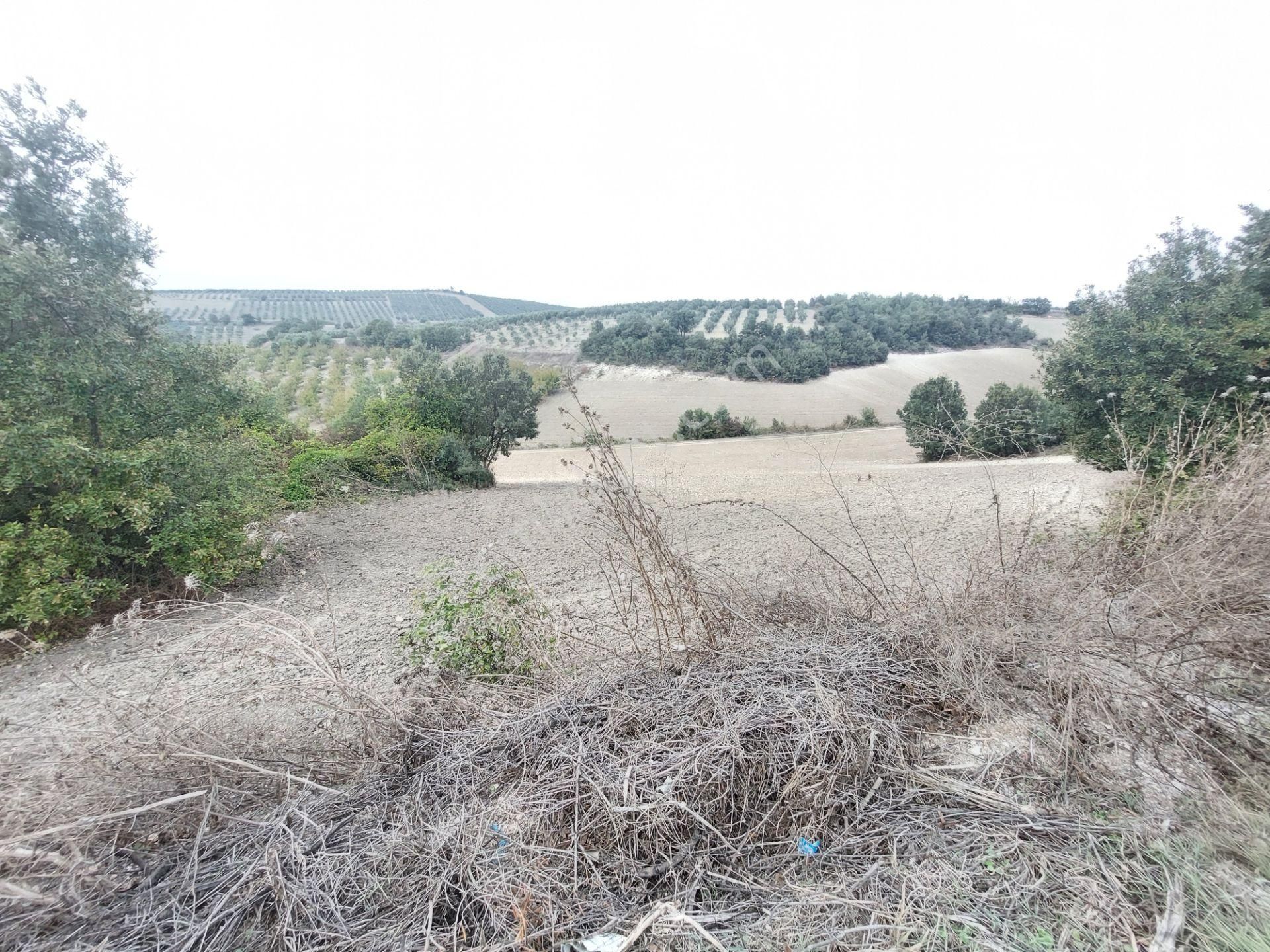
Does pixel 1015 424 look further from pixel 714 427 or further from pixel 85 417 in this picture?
pixel 714 427

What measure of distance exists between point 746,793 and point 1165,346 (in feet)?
28.9

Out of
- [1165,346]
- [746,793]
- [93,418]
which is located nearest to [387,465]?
[93,418]

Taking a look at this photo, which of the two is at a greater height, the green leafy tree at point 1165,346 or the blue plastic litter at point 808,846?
the green leafy tree at point 1165,346

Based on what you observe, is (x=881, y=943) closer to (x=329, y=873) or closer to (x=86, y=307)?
(x=329, y=873)

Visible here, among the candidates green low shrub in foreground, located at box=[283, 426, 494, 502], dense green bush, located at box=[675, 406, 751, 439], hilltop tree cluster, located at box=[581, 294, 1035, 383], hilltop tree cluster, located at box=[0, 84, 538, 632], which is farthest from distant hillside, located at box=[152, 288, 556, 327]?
hilltop tree cluster, located at box=[0, 84, 538, 632]

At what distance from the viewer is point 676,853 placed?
1949mm

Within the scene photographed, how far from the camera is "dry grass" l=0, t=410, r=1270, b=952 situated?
166cm

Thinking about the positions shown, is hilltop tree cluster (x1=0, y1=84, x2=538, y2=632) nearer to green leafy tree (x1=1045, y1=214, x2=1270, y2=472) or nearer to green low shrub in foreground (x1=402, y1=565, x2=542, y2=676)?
green low shrub in foreground (x1=402, y1=565, x2=542, y2=676)

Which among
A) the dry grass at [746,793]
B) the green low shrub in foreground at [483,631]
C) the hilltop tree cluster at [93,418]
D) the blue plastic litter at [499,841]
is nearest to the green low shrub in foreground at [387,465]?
the hilltop tree cluster at [93,418]

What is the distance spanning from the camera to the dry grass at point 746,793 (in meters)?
1.66

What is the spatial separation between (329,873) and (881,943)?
1686 mm

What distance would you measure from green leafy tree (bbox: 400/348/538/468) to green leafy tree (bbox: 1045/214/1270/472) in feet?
40.1

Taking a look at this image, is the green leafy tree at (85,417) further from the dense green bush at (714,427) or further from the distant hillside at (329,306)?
the distant hillside at (329,306)

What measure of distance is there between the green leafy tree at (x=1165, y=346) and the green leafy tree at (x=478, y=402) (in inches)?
481
